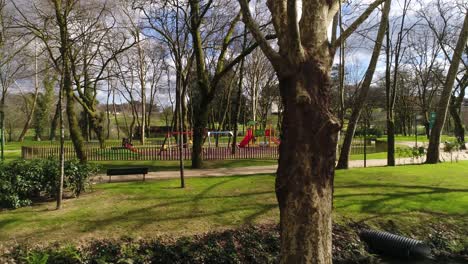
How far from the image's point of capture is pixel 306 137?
14.2ft

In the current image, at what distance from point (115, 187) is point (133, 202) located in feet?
6.63

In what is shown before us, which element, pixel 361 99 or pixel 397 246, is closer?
pixel 397 246

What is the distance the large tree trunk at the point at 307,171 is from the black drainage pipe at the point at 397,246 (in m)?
5.96

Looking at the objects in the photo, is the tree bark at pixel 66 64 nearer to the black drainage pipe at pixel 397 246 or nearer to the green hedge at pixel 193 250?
the green hedge at pixel 193 250

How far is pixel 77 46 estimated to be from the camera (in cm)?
1402

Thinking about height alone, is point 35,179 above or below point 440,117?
below

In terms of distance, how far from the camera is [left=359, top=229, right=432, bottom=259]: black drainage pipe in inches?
373

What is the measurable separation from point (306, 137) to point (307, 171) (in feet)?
1.18

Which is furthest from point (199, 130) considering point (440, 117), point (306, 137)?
point (306, 137)

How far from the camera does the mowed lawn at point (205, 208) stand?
950cm

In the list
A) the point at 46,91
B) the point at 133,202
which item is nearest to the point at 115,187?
the point at 133,202

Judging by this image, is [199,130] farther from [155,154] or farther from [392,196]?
[392,196]

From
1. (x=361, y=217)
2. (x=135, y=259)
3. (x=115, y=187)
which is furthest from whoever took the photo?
(x=115, y=187)

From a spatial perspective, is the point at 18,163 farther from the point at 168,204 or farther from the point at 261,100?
the point at 261,100
